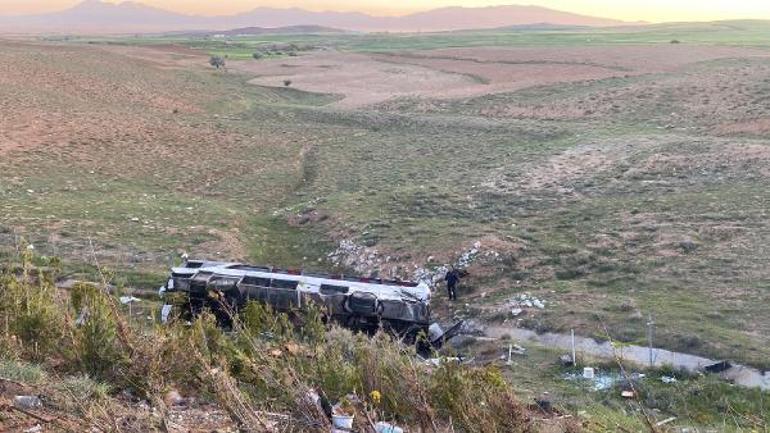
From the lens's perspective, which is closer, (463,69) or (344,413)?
(344,413)

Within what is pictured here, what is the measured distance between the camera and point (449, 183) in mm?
32719

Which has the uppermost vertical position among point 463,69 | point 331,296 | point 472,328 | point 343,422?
point 343,422

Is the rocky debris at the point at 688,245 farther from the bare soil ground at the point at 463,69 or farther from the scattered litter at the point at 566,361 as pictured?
the bare soil ground at the point at 463,69

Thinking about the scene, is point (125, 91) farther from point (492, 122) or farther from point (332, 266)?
point (332, 266)

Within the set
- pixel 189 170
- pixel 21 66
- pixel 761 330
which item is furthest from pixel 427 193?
pixel 21 66

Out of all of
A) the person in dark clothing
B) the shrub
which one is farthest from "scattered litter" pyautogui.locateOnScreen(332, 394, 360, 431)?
the person in dark clothing

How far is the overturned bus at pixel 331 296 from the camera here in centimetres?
1664

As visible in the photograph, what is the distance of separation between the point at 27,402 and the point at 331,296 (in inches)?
370

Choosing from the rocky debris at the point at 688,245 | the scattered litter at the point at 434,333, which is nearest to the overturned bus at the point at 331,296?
the scattered litter at the point at 434,333

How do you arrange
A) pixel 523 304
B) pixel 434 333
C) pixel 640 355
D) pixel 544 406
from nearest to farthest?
pixel 544 406
pixel 640 355
pixel 434 333
pixel 523 304

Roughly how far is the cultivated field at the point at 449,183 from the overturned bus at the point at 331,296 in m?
2.82

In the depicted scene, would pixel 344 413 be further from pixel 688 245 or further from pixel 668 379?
pixel 688 245

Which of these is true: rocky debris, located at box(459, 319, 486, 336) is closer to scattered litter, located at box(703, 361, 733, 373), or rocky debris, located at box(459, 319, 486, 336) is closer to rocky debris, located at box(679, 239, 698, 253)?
scattered litter, located at box(703, 361, 733, 373)

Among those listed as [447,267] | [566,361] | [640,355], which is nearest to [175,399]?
[566,361]
